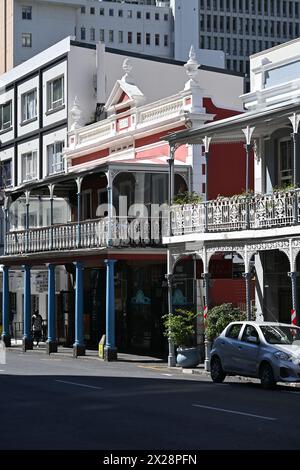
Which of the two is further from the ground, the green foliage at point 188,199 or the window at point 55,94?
the window at point 55,94

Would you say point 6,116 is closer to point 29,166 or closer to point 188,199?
point 29,166

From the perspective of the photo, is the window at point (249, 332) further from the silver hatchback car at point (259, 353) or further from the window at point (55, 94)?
the window at point (55, 94)

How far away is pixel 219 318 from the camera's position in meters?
26.9

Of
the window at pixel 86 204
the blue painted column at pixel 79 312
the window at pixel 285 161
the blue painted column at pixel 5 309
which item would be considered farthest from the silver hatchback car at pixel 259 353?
the blue painted column at pixel 5 309

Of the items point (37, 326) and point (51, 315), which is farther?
point (37, 326)

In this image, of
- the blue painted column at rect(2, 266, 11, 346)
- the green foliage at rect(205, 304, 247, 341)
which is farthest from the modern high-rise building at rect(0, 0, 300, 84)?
the green foliage at rect(205, 304, 247, 341)

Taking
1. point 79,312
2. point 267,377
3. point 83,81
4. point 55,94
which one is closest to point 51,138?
point 55,94

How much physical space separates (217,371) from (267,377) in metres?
2.24

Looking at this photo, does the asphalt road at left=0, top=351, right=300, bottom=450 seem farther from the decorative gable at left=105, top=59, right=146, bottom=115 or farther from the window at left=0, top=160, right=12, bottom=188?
the window at left=0, top=160, right=12, bottom=188

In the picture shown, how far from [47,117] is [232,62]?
107380 millimetres

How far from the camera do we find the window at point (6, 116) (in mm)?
51938

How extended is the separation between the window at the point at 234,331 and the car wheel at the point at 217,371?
2.12 ft

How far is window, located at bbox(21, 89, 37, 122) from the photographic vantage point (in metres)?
49.1

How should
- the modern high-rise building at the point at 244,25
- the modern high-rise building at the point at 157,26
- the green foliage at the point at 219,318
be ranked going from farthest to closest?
1. the modern high-rise building at the point at 244,25
2. the modern high-rise building at the point at 157,26
3. the green foliage at the point at 219,318
